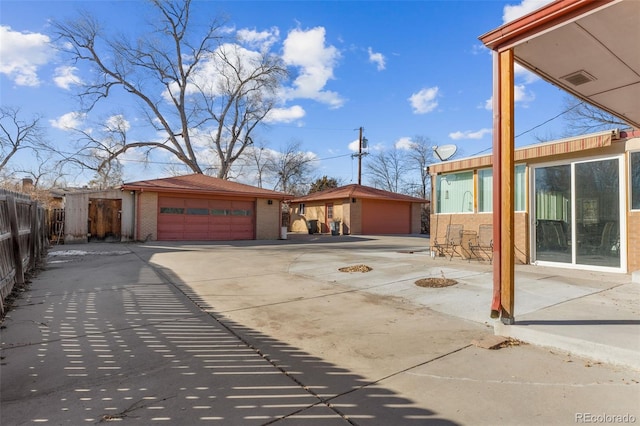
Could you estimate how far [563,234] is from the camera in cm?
834

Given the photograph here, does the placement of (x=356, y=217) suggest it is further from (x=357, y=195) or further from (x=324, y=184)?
(x=324, y=184)

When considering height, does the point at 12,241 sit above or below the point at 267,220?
below

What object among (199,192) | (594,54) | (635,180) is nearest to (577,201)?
(635,180)

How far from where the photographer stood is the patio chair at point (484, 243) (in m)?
9.85

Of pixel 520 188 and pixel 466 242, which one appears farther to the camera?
pixel 466 242

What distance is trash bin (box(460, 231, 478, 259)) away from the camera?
10.4m

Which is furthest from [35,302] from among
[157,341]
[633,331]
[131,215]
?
[131,215]

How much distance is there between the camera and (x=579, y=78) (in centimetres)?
498

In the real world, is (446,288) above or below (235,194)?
below

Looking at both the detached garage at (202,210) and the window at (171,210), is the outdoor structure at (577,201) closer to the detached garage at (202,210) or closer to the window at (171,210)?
the detached garage at (202,210)

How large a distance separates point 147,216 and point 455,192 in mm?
14509

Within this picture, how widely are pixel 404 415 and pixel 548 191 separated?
8109 mm

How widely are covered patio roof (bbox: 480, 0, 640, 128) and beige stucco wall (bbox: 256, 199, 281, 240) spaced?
1755 cm

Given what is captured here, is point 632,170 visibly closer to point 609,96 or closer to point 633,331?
point 609,96
